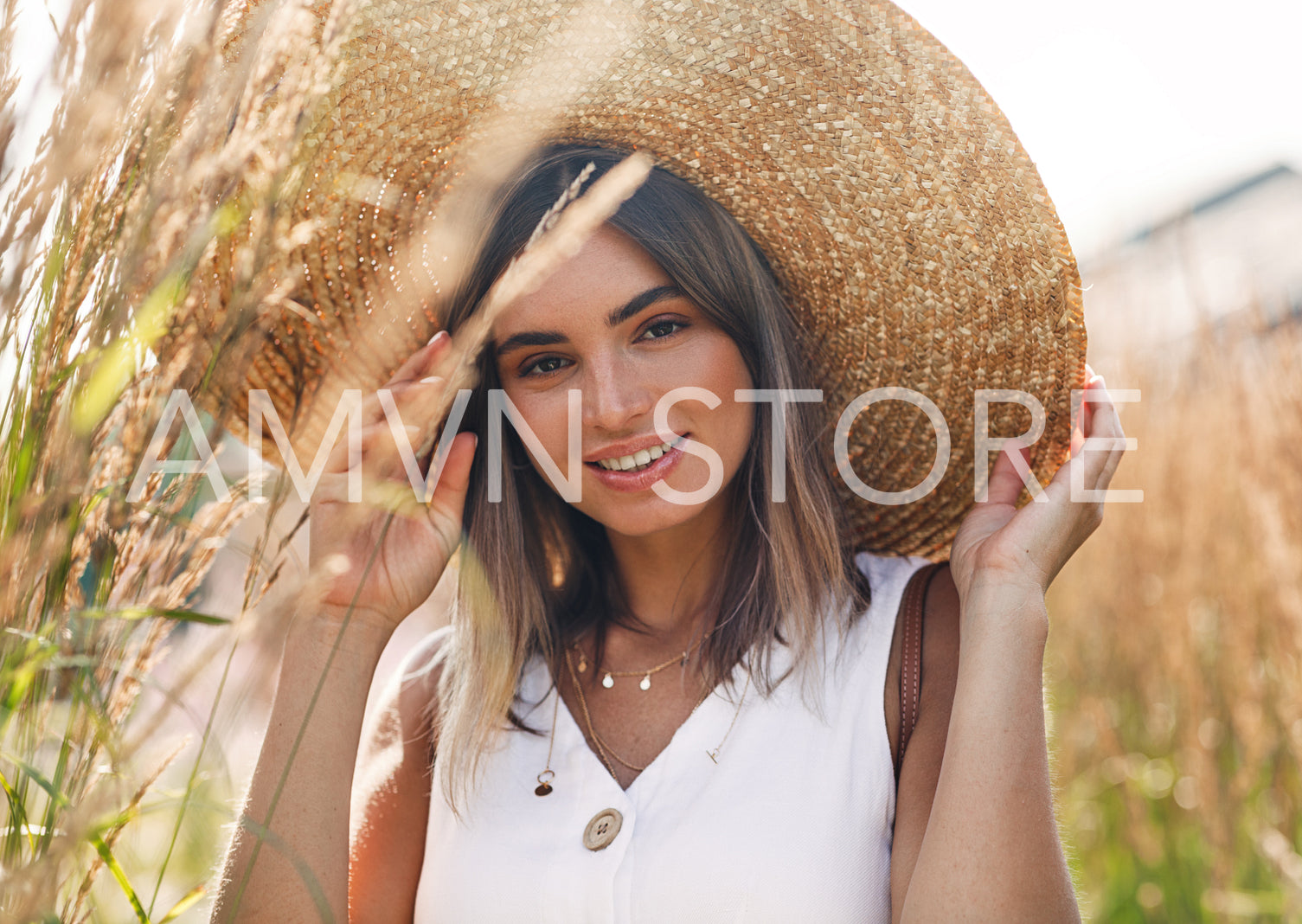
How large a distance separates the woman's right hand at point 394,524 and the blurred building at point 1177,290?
1.50 m

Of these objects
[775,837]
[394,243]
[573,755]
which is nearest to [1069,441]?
[775,837]

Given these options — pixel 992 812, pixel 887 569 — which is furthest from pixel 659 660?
pixel 992 812

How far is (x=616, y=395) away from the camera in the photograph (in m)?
1.93

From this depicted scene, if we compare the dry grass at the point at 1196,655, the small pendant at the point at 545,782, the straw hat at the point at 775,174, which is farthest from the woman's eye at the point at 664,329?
the dry grass at the point at 1196,655

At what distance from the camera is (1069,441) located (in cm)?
205

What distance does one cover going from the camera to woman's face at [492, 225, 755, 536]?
6.37ft

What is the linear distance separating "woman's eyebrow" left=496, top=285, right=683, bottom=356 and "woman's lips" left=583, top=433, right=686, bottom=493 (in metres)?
0.26

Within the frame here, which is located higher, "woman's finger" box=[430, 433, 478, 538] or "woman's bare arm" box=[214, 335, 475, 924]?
"woman's finger" box=[430, 433, 478, 538]

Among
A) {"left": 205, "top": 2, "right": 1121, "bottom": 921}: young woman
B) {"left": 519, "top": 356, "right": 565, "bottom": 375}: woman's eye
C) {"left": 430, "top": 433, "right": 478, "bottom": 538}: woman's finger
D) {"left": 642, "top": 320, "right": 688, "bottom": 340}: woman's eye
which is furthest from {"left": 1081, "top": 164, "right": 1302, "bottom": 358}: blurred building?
{"left": 430, "top": 433, "right": 478, "bottom": 538}: woman's finger

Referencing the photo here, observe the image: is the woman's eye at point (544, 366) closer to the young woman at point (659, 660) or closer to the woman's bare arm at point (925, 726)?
the young woman at point (659, 660)

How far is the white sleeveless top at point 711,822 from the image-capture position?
1.73 m

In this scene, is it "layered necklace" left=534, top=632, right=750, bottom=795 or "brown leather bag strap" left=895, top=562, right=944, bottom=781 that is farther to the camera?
"layered necklace" left=534, top=632, right=750, bottom=795

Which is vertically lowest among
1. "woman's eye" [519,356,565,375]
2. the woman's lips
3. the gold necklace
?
the gold necklace

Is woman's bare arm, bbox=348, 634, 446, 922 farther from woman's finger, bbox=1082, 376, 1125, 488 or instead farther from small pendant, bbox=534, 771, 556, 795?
woman's finger, bbox=1082, 376, 1125, 488
